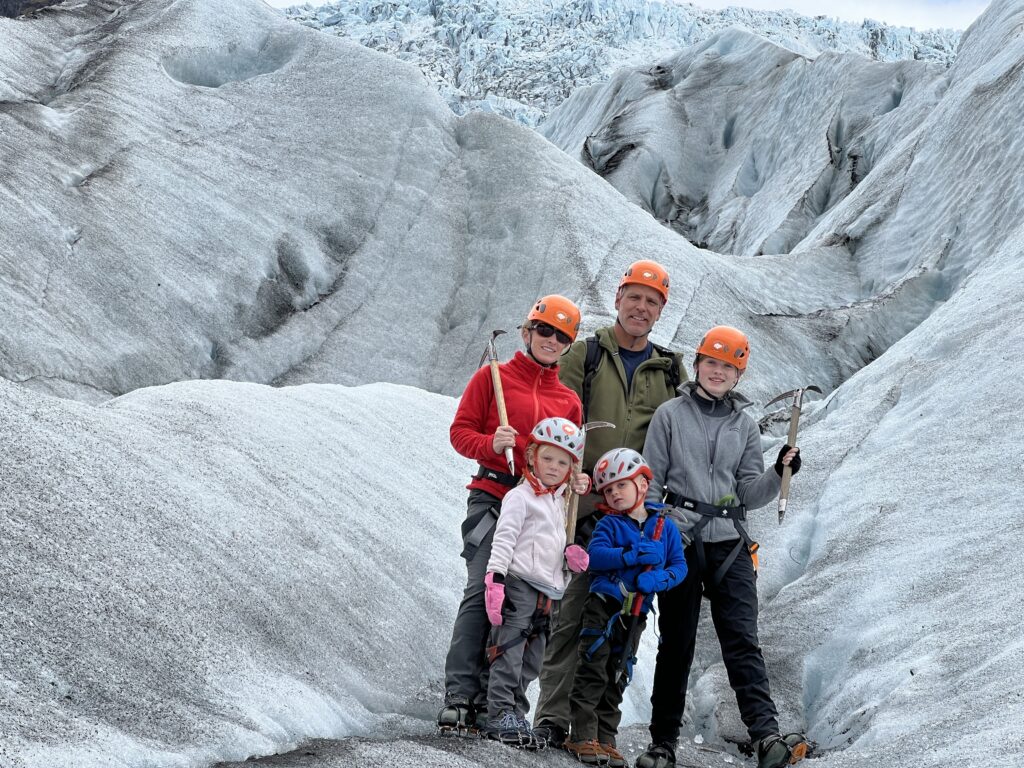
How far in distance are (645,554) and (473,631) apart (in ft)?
3.55

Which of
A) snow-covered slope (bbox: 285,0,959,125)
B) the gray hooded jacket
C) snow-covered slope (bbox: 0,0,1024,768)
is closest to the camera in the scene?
snow-covered slope (bbox: 0,0,1024,768)

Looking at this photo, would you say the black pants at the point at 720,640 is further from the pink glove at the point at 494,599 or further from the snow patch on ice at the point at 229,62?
the snow patch on ice at the point at 229,62

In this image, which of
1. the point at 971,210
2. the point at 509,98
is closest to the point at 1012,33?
the point at 971,210

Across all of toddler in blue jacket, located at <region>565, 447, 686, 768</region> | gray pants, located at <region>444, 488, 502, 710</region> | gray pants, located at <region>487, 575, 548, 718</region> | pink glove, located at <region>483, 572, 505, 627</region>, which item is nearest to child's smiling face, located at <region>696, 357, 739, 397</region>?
toddler in blue jacket, located at <region>565, 447, 686, 768</region>

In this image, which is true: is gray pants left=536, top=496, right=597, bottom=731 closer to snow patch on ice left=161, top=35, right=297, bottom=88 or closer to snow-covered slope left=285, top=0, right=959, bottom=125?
snow patch on ice left=161, top=35, right=297, bottom=88

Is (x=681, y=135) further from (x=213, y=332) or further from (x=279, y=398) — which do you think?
(x=279, y=398)

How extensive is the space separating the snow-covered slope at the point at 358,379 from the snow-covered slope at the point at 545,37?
39.2m

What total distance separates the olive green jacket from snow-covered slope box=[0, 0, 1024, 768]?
2117 mm

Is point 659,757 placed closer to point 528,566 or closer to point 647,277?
point 528,566

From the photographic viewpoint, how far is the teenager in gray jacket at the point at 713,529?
650cm

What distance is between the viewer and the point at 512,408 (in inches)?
258

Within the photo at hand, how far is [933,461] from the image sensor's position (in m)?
10.2

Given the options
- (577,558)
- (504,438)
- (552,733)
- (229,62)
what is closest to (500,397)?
(504,438)

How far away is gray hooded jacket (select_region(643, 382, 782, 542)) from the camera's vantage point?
21.5 ft
